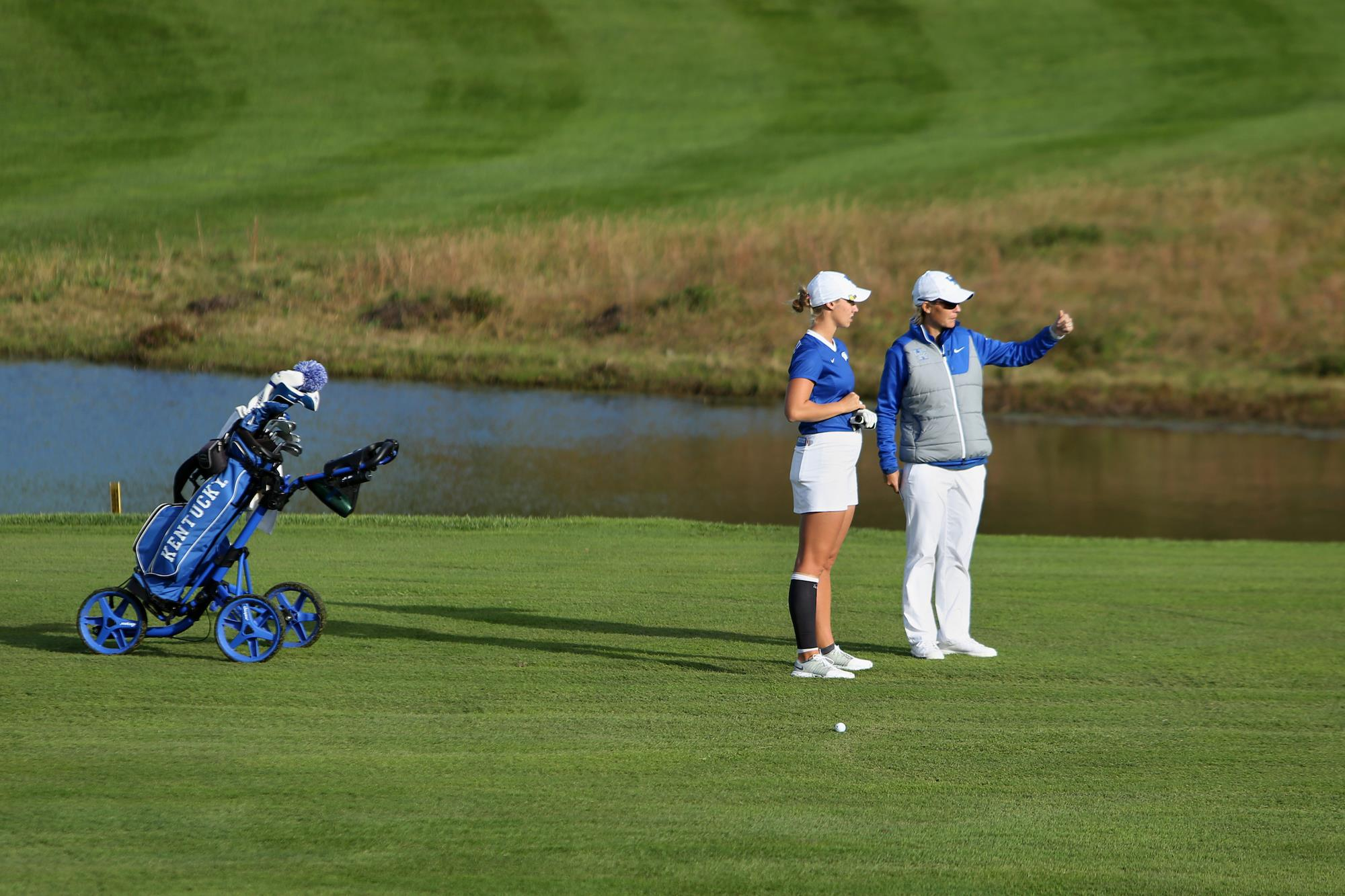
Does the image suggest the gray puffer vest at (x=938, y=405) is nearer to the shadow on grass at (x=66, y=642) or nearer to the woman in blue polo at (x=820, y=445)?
the woman in blue polo at (x=820, y=445)

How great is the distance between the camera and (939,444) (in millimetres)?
7418

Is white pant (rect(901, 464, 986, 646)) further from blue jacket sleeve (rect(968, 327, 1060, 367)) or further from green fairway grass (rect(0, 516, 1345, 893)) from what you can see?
blue jacket sleeve (rect(968, 327, 1060, 367))

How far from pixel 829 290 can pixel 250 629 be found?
291 cm

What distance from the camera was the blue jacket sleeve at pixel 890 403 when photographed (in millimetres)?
7266

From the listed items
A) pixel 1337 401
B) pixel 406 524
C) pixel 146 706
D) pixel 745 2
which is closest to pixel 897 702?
pixel 146 706

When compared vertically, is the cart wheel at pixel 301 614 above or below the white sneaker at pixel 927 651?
above

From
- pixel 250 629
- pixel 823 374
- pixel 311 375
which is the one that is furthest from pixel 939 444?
pixel 250 629

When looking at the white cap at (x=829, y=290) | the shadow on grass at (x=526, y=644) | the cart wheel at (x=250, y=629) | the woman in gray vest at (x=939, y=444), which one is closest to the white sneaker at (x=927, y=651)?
the woman in gray vest at (x=939, y=444)

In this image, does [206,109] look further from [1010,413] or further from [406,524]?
[406,524]

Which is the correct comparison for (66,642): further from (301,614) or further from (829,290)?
(829,290)

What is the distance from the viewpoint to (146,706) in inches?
246

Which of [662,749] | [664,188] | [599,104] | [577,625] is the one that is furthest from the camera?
[599,104]

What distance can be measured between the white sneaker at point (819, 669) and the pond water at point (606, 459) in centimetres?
911

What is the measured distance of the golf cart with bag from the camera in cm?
684
